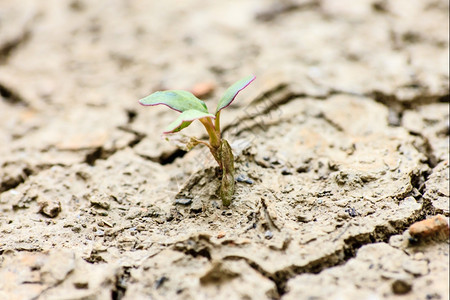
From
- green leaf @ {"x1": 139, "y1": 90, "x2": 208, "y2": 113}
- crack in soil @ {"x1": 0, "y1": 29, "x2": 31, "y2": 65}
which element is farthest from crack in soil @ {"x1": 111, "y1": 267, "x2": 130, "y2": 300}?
crack in soil @ {"x1": 0, "y1": 29, "x2": 31, "y2": 65}

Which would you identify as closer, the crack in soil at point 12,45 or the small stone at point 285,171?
the small stone at point 285,171

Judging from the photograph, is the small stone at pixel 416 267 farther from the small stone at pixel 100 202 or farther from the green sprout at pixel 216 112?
the small stone at pixel 100 202

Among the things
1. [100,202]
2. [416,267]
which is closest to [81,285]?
[100,202]

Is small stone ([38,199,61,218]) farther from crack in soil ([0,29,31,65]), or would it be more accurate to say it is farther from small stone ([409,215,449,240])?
crack in soil ([0,29,31,65])

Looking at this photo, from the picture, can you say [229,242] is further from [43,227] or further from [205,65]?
[205,65]

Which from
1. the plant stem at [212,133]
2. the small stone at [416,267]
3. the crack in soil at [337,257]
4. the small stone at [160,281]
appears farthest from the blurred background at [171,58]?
the small stone at [416,267]
